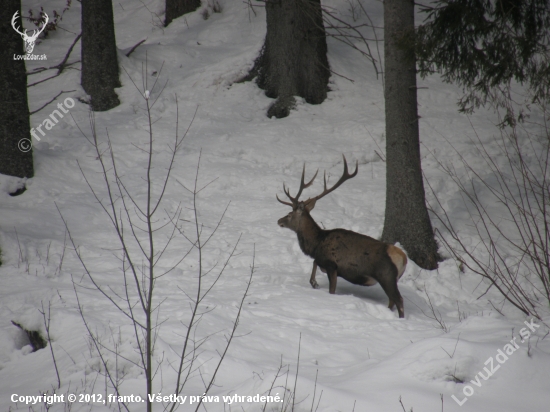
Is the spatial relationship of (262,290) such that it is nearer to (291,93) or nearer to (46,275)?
(46,275)

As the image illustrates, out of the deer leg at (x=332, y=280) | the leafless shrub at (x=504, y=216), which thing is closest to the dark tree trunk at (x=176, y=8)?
the leafless shrub at (x=504, y=216)

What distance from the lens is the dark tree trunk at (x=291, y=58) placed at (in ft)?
38.8

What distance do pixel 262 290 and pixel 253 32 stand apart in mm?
10510

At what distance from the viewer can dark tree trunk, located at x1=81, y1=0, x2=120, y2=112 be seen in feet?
→ 37.4

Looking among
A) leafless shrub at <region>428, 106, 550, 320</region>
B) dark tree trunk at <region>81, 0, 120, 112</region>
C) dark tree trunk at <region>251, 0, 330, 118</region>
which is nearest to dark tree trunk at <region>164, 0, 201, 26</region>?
dark tree trunk at <region>81, 0, 120, 112</region>

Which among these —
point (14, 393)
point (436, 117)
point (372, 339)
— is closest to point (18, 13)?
point (14, 393)

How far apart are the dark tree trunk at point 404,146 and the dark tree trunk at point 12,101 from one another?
6.26 metres

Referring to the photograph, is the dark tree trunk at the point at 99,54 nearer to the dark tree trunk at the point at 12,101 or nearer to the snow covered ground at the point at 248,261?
the snow covered ground at the point at 248,261

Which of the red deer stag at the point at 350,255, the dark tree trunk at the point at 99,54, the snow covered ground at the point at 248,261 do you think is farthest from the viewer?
the dark tree trunk at the point at 99,54

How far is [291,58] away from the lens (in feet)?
39.0

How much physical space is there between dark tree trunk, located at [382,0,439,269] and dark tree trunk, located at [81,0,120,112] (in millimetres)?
6919

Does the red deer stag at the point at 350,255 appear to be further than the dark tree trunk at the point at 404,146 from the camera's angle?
No

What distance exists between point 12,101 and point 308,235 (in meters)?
5.72

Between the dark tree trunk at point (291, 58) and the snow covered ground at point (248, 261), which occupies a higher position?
the dark tree trunk at point (291, 58)
